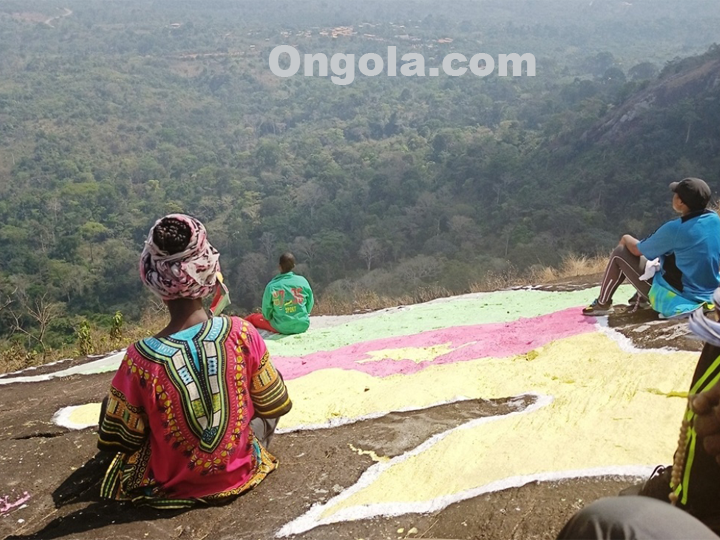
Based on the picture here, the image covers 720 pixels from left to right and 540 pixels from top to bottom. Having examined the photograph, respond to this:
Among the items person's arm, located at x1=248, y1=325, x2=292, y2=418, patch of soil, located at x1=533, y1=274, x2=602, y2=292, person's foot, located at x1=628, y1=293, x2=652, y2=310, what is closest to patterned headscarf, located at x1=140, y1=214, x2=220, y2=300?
person's arm, located at x1=248, y1=325, x2=292, y2=418

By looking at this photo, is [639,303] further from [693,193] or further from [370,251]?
[370,251]

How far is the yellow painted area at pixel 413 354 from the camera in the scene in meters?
4.67

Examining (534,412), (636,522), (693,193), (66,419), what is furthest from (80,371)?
(636,522)

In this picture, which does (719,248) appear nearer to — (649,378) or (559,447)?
(649,378)

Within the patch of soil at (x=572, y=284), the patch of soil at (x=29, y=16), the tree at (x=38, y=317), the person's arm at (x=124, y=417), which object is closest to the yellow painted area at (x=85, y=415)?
the person's arm at (x=124, y=417)

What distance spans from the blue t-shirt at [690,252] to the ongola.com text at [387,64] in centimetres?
10630

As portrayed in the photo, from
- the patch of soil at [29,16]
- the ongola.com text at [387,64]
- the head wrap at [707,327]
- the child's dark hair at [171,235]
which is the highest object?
the patch of soil at [29,16]

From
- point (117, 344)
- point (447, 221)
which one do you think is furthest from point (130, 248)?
point (117, 344)

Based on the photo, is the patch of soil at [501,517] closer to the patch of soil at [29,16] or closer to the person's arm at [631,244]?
the person's arm at [631,244]

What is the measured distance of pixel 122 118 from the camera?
9750 cm

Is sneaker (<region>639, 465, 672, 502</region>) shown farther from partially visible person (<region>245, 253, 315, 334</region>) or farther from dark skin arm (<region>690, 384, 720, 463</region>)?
partially visible person (<region>245, 253, 315, 334</region>)

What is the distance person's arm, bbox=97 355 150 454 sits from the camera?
2.48m

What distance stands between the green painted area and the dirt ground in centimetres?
184

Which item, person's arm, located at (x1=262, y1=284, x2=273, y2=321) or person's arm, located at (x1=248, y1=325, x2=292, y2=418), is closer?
person's arm, located at (x1=248, y1=325, x2=292, y2=418)
